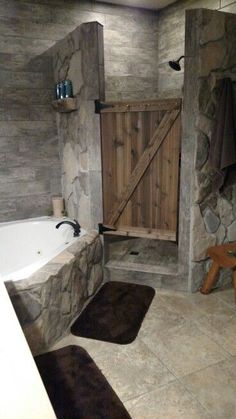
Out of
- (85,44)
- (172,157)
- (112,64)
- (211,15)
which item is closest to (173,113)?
(172,157)

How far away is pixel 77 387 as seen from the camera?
6.13 ft

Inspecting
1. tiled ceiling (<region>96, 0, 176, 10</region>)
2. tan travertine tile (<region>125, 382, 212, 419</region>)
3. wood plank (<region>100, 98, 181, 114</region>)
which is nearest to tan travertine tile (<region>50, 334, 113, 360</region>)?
tan travertine tile (<region>125, 382, 212, 419</region>)

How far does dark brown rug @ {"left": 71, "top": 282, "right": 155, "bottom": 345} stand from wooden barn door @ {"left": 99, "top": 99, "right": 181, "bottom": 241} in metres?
0.54

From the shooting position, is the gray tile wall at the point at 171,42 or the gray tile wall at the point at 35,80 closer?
the gray tile wall at the point at 35,80

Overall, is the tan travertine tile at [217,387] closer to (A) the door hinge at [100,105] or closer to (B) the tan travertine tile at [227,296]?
(B) the tan travertine tile at [227,296]

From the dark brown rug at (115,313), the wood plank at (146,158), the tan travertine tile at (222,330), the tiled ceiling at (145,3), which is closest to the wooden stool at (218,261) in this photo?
the tan travertine tile at (222,330)

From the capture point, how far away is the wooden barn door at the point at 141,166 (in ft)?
9.01

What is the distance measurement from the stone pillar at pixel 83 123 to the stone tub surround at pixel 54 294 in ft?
1.63

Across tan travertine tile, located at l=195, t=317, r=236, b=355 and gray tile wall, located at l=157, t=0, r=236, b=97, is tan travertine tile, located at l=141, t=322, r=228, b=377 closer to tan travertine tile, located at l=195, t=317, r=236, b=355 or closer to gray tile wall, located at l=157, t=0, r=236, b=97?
tan travertine tile, located at l=195, t=317, r=236, b=355

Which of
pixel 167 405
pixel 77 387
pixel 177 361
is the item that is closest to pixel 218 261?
pixel 177 361

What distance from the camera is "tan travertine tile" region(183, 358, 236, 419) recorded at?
1718 millimetres

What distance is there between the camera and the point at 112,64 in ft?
12.5

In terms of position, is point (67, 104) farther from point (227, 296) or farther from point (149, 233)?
point (227, 296)

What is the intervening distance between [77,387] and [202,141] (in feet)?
6.67
